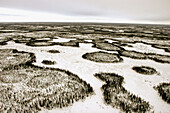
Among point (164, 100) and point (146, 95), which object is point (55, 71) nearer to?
point (146, 95)

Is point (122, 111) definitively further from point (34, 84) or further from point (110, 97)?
point (34, 84)

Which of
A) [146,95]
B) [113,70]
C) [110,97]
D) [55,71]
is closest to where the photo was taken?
[110,97]

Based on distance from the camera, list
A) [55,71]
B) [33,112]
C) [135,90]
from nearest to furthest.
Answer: [33,112] < [135,90] < [55,71]

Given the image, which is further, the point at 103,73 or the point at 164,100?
the point at 103,73

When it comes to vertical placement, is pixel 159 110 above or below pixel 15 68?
below

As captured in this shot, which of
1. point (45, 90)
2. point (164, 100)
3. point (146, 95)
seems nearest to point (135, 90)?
point (146, 95)

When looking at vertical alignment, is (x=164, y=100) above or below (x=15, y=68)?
below

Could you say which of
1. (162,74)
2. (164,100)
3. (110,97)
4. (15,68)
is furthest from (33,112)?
(162,74)

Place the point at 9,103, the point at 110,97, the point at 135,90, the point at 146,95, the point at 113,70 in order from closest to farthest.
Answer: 1. the point at 9,103
2. the point at 110,97
3. the point at 146,95
4. the point at 135,90
5. the point at 113,70

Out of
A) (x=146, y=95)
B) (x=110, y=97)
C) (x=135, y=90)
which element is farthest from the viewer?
(x=135, y=90)
